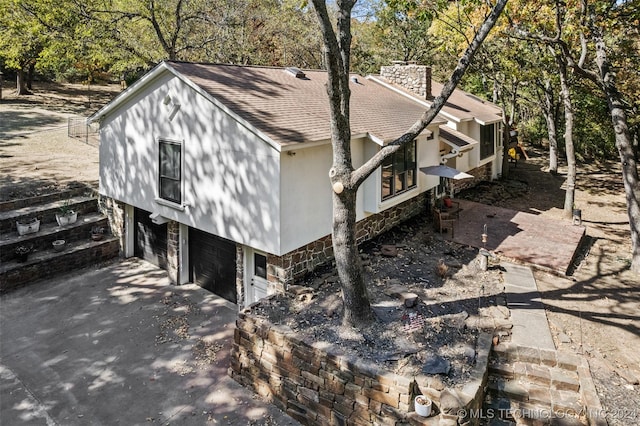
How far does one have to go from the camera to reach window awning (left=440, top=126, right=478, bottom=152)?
51.3 feet

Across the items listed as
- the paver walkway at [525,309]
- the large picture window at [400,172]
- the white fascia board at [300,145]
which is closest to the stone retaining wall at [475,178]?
the large picture window at [400,172]

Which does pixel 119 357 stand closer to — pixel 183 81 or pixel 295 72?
pixel 183 81

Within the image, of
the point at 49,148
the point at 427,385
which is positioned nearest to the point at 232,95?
the point at 427,385

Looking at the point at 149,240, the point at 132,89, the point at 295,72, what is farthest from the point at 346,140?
the point at 149,240

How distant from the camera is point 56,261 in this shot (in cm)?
1309

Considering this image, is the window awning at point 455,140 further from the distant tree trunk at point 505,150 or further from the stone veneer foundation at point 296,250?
the distant tree trunk at point 505,150

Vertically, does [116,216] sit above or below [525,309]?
above

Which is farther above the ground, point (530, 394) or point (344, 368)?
point (344, 368)

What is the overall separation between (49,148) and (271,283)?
17583mm

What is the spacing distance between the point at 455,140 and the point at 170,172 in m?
10.9

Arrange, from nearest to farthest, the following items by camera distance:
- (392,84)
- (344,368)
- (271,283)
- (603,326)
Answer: (344,368)
(603,326)
(271,283)
(392,84)

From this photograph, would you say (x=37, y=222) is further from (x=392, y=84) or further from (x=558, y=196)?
(x=558, y=196)

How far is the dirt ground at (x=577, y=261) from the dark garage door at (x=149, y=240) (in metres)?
4.00

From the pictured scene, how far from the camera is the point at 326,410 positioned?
7.43m
